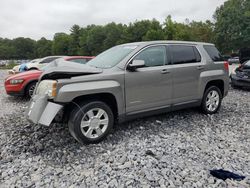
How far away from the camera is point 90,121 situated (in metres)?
3.43

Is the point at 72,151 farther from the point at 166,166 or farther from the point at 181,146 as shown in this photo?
the point at 181,146

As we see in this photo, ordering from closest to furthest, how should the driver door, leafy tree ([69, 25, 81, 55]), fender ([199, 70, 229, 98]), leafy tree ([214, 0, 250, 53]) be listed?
the driver door
fender ([199, 70, 229, 98])
leafy tree ([214, 0, 250, 53])
leafy tree ([69, 25, 81, 55])

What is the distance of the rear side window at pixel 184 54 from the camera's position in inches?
175

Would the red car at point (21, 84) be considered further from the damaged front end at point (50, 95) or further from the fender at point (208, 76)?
the fender at point (208, 76)

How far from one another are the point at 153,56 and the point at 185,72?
0.84 m

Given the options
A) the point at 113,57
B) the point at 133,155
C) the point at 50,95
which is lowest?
the point at 133,155

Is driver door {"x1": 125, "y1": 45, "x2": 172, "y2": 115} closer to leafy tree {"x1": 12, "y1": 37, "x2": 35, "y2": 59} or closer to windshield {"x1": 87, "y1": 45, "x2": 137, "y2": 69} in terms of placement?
windshield {"x1": 87, "y1": 45, "x2": 137, "y2": 69}

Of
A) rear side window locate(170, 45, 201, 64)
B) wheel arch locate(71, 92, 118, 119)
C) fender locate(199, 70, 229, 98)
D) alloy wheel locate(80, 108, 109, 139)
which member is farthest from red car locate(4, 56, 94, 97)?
fender locate(199, 70, 229, 98)

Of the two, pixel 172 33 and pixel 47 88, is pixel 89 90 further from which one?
pixel 172 33

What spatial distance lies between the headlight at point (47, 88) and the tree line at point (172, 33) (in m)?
31.1

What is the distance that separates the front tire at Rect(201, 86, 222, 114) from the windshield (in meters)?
2.22

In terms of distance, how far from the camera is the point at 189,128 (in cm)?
429

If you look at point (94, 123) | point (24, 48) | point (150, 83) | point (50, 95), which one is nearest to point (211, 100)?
point (150, 83)

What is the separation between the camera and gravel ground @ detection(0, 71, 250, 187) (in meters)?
2.67
